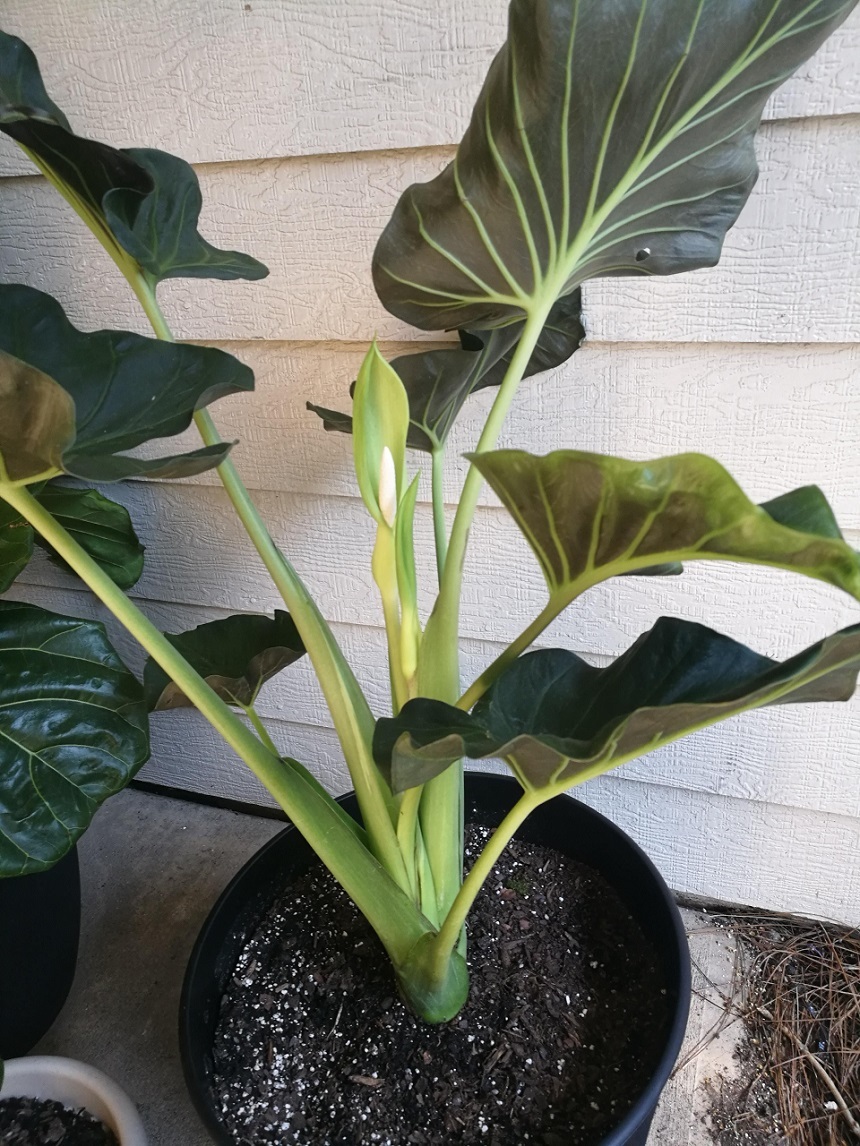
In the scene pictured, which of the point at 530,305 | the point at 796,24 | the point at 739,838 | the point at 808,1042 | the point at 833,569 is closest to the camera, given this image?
the point at 833,569

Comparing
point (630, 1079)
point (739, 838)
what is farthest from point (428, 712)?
point (739, 838)

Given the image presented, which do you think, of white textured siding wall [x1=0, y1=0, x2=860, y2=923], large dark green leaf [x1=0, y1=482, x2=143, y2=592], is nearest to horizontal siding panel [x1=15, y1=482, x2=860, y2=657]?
white textured siding wall [x1=0, y1=0, x2=860, y2=923]

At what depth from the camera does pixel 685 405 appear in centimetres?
74

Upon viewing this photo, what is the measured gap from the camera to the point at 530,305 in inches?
22.9

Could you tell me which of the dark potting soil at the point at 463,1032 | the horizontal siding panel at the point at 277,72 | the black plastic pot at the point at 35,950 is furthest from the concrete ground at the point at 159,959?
the horizontal siding panel at the point at 277,72

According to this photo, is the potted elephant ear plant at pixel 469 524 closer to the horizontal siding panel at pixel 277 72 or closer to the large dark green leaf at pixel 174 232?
the large dark green leaf at pixel 174 232

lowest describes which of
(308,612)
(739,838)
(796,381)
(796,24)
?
(739,838)

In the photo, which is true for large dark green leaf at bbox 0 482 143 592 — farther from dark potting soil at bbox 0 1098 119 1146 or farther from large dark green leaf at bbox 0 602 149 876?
dark potting soil at bbox 0 1098 119 1146

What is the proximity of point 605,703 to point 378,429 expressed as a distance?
0.80 feet

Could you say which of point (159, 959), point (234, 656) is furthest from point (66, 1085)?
point (234, 656)

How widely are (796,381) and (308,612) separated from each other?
48cm

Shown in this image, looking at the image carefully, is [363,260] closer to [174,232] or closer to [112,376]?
[174,232]

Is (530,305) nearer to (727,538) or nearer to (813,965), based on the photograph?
(727,538)

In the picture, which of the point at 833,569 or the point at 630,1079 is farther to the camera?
the point at 630,1079
